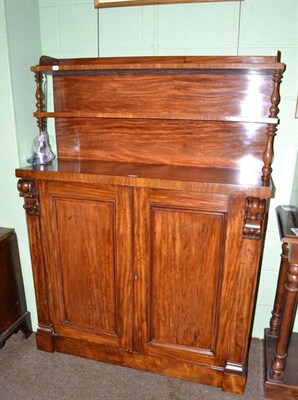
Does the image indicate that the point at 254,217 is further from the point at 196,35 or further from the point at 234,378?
the point at 196,35

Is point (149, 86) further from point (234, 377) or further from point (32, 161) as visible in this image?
point (234, 377)

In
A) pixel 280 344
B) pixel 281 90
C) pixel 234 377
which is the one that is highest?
pixel 281 90

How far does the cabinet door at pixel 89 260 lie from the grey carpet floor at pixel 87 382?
18 centimetres

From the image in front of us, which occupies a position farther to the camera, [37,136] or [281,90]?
[37,136]

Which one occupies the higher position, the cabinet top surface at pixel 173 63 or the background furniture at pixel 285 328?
the cabinet top surface at pixel 173 63

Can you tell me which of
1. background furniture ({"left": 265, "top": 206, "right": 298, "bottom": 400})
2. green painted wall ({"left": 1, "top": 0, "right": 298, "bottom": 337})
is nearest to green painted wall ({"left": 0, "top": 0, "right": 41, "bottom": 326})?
green painted wall ({"left": 1, "top": 0, "right": 298, "bottom": 337})

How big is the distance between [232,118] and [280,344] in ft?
3.99

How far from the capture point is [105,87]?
1.91m

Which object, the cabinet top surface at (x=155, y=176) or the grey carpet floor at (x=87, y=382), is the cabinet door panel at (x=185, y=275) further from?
the grey carpet floor at (x=87, y=382)

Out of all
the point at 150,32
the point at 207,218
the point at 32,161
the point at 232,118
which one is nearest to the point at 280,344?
the point at 207,218

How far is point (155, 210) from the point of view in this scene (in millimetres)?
1638

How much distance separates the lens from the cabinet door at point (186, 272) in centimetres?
158

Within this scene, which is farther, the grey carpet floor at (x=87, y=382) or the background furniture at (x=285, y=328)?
the grey carpet floor at (x=87, y=382)

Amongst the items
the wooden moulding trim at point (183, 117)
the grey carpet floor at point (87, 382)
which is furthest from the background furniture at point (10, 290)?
the wooden moulding trim at point (183, 117)
